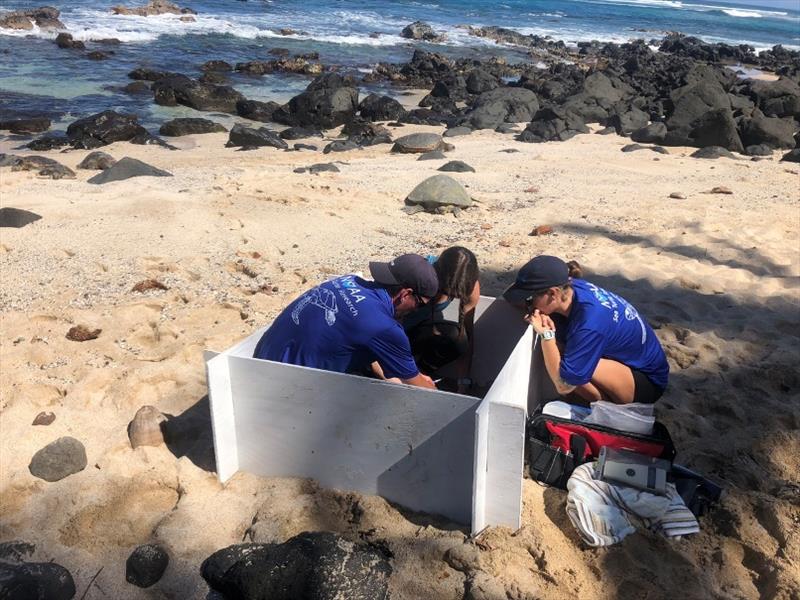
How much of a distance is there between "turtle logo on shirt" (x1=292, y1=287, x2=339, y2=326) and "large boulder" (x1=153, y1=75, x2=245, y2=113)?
48.6ft

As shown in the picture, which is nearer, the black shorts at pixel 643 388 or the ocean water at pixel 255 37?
the black shorts at pixel 643 388

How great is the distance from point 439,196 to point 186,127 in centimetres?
789

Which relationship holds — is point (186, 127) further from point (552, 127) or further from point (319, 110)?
point (552, 127)

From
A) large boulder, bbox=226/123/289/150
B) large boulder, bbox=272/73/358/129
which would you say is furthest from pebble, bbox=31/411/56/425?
large boulder, bbox=272/73/358/129

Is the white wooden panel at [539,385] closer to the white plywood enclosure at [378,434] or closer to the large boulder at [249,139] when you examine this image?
the white plywood enclosure at [378,434]

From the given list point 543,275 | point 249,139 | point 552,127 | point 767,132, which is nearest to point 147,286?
point 543,275

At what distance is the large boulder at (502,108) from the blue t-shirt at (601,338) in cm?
1292

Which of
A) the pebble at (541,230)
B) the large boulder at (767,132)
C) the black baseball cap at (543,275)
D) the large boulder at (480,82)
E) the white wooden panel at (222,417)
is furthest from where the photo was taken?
the large boulder at (480,82)

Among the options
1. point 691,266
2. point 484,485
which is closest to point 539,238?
point 691,266

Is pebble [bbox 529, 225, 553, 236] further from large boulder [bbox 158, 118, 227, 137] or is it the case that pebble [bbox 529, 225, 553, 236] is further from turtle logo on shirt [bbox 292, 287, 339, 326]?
large boulder [bbox 158, 118, 227, 137]

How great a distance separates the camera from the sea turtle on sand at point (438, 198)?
26.9 feet

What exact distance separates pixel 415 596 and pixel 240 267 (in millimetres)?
4006

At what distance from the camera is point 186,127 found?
14195 mm

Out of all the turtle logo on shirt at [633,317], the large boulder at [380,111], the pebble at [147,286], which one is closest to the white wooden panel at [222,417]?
the turtle logo on shirt at [633,317]
